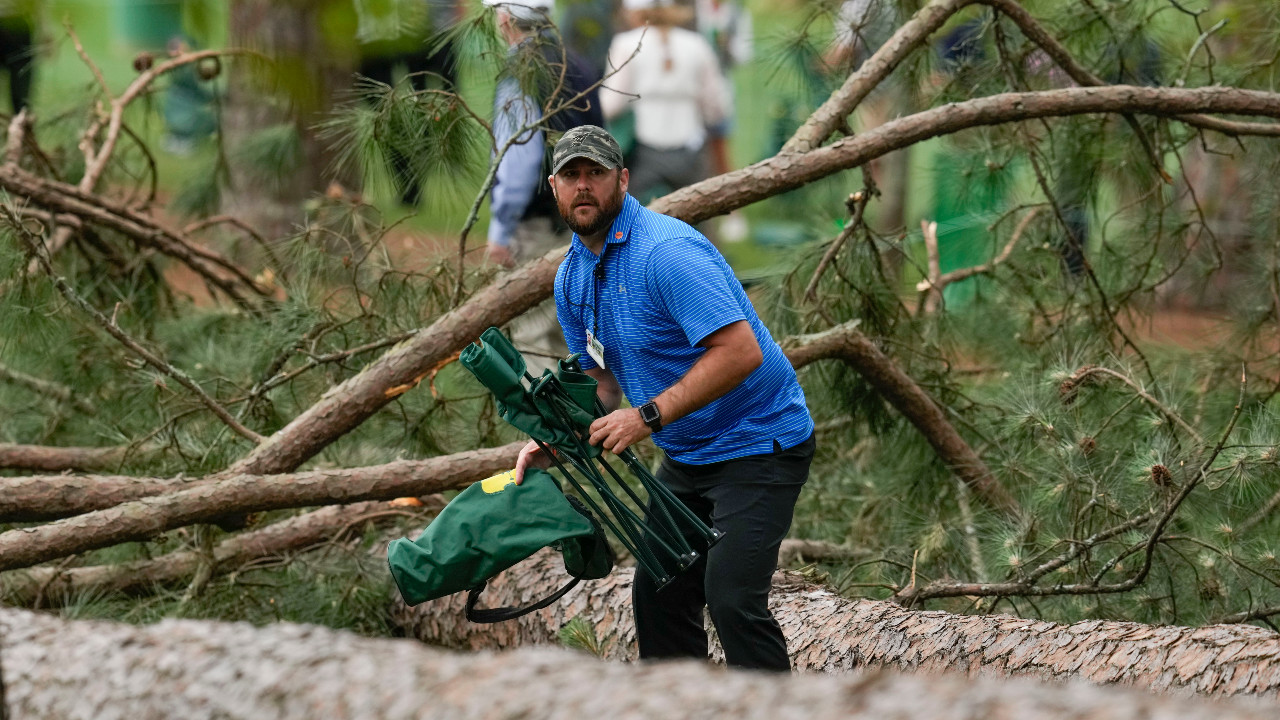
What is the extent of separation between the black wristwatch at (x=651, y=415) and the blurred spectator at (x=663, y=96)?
329 centimetres

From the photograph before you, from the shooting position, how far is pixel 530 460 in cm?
261

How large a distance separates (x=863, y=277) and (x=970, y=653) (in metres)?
1.70

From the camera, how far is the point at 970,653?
7.91ft

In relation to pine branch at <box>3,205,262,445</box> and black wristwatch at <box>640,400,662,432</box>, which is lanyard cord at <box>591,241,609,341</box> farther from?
pine branch at <box>3,205,262,445</box>

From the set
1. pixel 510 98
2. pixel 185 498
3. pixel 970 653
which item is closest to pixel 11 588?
pixel 185 498

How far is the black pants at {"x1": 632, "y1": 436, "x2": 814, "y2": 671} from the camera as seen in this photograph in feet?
7.92

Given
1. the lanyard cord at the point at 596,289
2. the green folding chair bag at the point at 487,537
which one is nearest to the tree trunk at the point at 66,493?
the green folding chair bag at the point at 487,537

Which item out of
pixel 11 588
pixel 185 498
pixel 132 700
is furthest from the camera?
pixel 11 588

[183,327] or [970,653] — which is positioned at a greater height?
[183,327]

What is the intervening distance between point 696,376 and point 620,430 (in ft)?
0.54

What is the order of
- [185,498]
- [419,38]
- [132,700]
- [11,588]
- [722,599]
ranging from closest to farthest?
[132,700], [419,38], [722,599], [185,498], [11,588]

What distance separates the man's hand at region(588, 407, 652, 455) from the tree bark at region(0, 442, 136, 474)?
184 centimetres

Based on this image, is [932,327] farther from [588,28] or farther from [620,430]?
[620,430]

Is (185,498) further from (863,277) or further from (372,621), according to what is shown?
(863,277)
